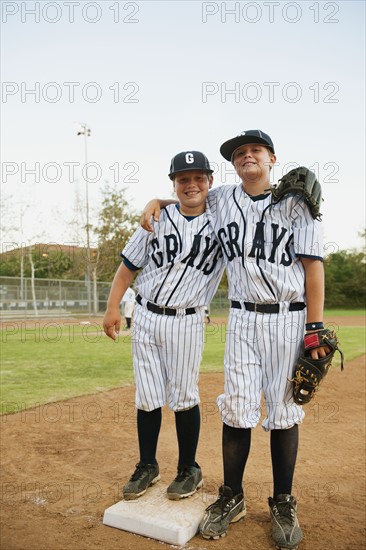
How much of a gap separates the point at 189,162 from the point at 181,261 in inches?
20.6

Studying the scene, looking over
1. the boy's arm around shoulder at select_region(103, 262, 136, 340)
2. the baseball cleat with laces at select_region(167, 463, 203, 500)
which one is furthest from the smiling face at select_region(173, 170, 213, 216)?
the baseball cleat with laces at select_region(167, 463, 203, 500)

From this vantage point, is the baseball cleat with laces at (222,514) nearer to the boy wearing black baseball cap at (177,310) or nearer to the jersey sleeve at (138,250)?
the boy wearing black baseball cap at (177,310)

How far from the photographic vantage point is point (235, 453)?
241cm

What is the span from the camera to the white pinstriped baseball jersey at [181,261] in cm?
255

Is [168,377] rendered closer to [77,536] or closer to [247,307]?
[247,307]

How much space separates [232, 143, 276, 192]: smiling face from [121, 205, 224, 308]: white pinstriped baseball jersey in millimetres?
312

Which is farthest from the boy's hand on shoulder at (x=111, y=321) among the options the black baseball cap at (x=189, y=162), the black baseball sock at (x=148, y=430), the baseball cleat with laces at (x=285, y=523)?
the baseball cleat with laces at (x=285, y=523)

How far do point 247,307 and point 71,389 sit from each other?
385 cm

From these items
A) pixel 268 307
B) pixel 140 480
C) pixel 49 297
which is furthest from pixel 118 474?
pixel 49 297

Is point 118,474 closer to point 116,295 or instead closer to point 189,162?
point 116,295

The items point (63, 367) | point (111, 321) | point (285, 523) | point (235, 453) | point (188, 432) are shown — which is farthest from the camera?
point (63, 367)

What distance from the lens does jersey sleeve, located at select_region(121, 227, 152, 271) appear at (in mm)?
2674

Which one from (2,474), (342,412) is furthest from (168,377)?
(342,412)

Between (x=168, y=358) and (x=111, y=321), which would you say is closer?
(x=168, y=358)
